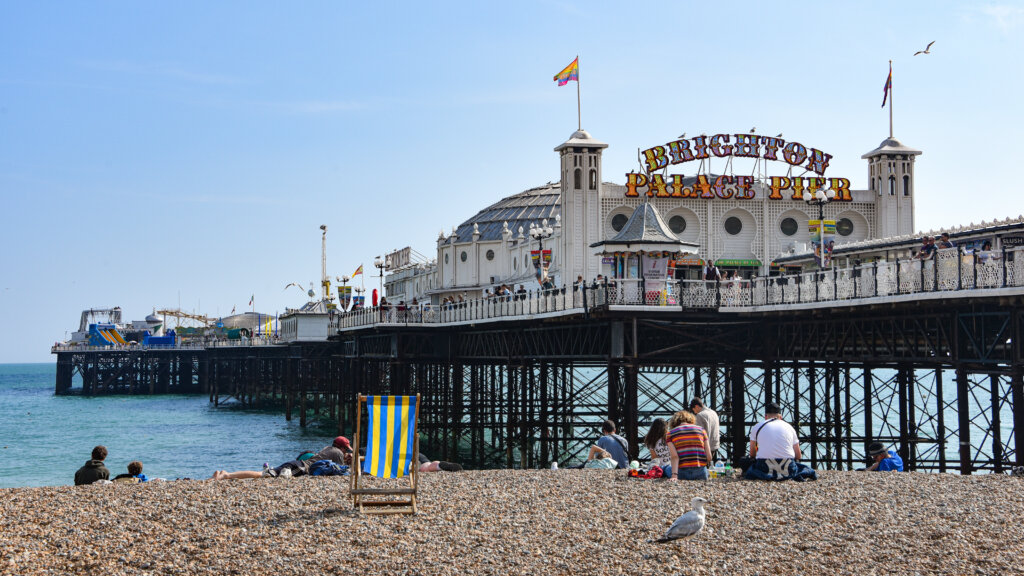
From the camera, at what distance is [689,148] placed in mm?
42125

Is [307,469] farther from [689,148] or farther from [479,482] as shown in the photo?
[689,148]

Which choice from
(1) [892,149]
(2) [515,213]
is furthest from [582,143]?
(2) [515,213]

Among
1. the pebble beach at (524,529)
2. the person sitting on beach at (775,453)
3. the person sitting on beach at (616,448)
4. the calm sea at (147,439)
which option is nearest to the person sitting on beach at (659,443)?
the pebble beach at (524,529)

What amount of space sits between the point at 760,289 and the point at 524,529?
17278 mm

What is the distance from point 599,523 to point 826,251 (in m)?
17.8

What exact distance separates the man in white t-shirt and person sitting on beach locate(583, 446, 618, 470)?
322 cm

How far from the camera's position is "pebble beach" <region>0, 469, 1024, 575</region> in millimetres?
11180

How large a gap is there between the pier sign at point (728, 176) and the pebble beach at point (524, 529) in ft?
86.0

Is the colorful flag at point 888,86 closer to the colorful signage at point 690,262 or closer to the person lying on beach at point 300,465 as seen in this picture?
the colorful signage at point 690,262

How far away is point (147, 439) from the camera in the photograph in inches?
2184

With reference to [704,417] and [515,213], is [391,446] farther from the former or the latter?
[515,213]

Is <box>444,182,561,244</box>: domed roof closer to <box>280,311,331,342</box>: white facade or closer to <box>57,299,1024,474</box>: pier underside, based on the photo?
<box>280,311,331,342</box>: white facade

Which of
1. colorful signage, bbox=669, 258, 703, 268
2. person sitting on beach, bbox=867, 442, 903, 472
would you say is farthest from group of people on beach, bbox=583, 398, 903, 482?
colorful signage, bbox=669, 258, 703, 268

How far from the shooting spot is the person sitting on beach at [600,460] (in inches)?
719
